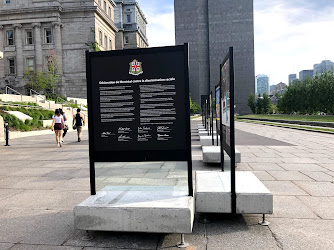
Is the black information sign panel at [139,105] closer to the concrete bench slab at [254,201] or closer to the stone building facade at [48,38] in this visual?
the concrete bench slab at [254,201]

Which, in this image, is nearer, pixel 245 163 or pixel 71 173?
pixel 71 173

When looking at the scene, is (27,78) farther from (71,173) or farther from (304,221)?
(304,221)

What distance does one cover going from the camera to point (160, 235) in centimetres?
376

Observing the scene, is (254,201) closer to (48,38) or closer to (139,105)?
(139,105)

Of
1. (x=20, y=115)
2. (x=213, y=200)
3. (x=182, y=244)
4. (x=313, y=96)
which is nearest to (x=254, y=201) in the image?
(x=213, y=200)

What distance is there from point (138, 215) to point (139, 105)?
56.3 inches

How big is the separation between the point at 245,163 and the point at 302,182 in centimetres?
249

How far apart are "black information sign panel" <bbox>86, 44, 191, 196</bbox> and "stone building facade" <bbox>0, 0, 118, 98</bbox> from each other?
51.9m

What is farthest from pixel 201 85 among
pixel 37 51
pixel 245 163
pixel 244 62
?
pixel 245 163

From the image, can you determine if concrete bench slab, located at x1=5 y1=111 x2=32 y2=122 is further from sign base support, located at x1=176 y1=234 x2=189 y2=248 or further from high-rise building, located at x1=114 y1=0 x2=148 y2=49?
high-rise building, located at x1=114 y1=0 x2=148 y2=49

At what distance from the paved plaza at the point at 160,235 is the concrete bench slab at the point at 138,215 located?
0.19 m

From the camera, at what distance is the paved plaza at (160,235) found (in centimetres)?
350

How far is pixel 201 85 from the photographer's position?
10475 cm

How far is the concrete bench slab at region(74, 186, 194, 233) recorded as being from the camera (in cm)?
345
